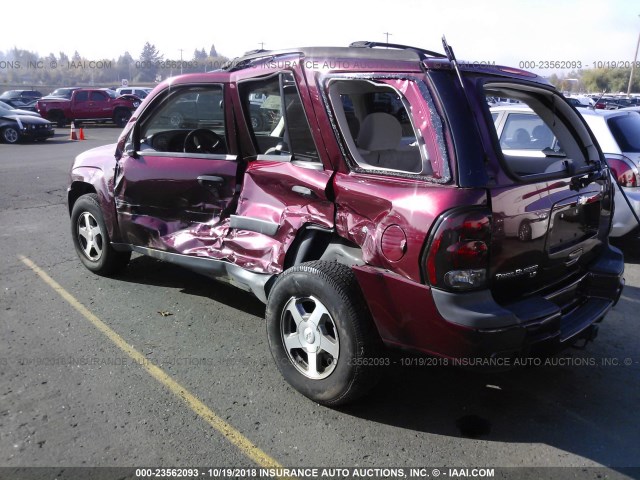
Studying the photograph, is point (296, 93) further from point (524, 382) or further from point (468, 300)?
point (524, 382)

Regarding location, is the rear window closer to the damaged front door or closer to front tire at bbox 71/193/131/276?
the damaged front door

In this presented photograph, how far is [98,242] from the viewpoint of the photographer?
17.2 ft

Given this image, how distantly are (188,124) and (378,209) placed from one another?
2.31m

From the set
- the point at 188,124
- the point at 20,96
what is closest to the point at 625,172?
the point at 188,124

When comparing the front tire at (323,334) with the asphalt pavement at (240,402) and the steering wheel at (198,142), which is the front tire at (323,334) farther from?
the steering wheel at (198,142)

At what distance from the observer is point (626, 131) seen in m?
6.14

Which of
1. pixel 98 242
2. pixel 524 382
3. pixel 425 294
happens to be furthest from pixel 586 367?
pixel 98 242

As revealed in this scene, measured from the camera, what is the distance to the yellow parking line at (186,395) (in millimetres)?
2844

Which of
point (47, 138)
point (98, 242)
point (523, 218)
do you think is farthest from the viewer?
point (47, 138)

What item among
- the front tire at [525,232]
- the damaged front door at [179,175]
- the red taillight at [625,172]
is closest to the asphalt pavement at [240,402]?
the damaged front door at [179,175]

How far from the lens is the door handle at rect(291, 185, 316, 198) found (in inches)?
132

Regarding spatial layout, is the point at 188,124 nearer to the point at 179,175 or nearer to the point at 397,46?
the point at 179,175

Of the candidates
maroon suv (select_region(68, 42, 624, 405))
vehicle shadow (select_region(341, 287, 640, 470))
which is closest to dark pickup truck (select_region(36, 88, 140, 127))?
maroon suv (select_region(68, 42, 624, 405))

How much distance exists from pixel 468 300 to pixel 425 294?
0.67 feet
